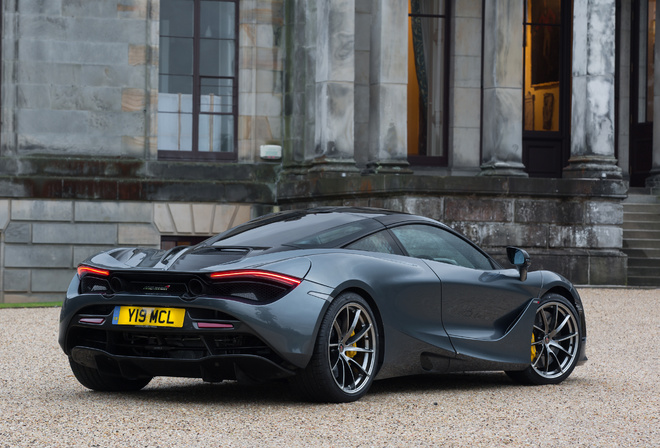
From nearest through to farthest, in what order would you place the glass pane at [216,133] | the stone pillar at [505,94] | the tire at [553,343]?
the tire at [553,343] < the stone pillar at [505,94] < the glass pane at [216,133]

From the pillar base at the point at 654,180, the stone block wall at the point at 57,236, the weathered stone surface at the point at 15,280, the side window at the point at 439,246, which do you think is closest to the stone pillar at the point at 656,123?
the pillar base at the point at 654,180

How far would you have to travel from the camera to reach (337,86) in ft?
62.6

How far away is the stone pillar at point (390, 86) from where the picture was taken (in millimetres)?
Result: 18922

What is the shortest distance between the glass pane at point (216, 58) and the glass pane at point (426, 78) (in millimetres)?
3516

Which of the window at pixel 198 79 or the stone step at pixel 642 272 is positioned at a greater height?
the window at pixel 198 79

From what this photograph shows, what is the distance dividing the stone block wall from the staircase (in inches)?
320

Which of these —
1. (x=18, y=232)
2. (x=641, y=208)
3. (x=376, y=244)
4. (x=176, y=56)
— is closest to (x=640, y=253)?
(x=641, y=208)

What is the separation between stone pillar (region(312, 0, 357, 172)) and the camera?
62.5 feet

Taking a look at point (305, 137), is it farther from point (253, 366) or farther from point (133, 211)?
point (253, 366)

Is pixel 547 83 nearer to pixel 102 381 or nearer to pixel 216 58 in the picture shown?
pixel 216 58

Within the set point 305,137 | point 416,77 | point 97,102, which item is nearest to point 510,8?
point 416,77

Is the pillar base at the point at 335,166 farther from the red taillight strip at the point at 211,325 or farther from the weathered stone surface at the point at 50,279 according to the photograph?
the red taillight strip at the point at 211,325

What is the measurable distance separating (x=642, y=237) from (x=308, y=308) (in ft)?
47.4

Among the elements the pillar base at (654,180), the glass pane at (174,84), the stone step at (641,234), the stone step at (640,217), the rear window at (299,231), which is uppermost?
the glass pane at (174,84)
